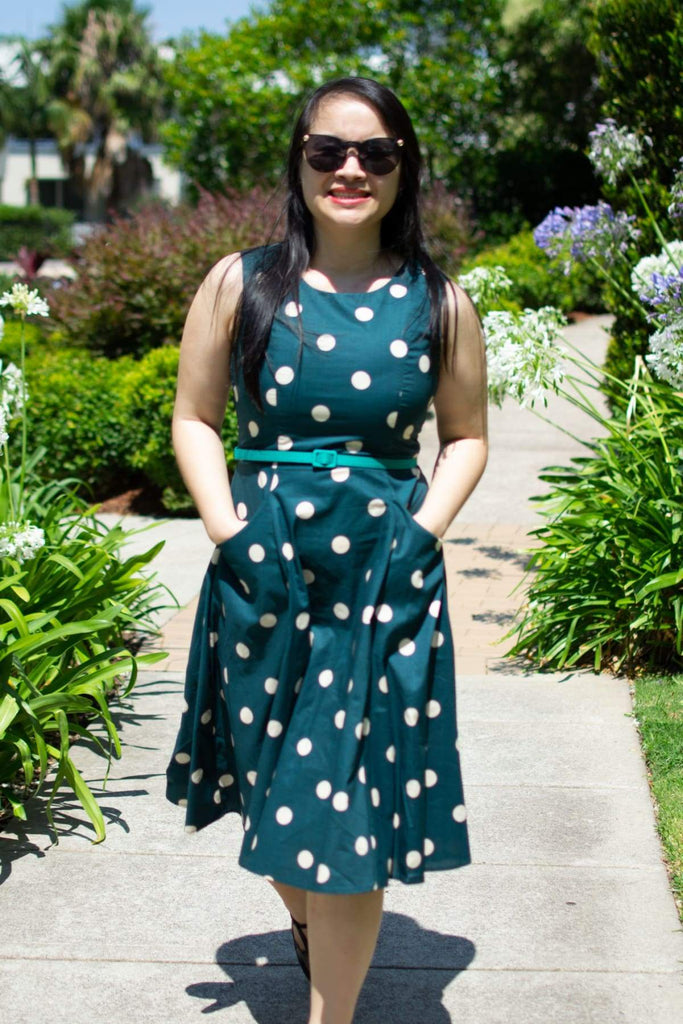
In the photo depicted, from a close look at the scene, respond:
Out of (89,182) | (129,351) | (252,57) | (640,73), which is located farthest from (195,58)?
(89,182)

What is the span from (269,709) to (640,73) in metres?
5.31

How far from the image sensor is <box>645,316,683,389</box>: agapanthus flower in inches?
201

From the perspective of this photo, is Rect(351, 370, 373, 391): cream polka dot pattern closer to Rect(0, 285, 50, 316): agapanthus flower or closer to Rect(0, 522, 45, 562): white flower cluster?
Rect(0, 522, 45, 562): white flower cluster

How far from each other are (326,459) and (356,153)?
0.60 metres

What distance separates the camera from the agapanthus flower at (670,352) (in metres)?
5.11

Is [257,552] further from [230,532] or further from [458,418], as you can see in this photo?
[458,418]

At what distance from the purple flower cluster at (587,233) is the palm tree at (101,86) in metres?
45.7

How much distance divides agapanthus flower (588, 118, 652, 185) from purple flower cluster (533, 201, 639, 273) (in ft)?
0.70

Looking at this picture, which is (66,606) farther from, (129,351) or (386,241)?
(129,351)

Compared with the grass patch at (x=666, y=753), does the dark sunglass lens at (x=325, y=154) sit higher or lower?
higher

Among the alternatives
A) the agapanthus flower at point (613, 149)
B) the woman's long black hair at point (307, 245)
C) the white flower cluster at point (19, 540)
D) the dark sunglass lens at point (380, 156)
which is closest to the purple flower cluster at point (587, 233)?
the agapanthus flower at point (613, 149)

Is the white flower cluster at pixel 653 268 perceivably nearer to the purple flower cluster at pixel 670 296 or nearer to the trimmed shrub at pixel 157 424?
the purple flower cluster at pixel 670 296

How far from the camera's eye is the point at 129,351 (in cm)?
1062

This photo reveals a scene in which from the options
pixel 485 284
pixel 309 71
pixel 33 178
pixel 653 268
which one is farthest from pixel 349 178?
pixel 33 178
